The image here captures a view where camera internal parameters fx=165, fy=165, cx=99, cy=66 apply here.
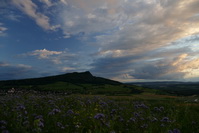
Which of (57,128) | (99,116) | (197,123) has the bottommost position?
(197,123)

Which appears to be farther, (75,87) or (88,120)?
(75,87)

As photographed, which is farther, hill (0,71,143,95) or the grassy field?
hill (0,71,143,95)

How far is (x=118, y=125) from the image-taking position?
21.3 ft

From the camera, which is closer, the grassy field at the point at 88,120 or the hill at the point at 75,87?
the grassy field at the point at 88,120

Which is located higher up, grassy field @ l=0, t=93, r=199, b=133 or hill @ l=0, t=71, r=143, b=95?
grassy field @ l=0, t=93, r=199, b=133

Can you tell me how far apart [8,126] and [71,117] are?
87.9 inches

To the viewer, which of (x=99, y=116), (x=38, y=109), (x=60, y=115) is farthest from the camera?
(x=38, y=109)

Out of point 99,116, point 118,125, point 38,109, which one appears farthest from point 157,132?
point 38,109

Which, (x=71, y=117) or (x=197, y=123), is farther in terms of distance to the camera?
(x=197, y=123)

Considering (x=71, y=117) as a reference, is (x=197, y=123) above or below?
below

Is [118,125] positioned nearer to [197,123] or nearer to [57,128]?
[57,128]

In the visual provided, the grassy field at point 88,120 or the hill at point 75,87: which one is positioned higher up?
the grassy field at point 88,120

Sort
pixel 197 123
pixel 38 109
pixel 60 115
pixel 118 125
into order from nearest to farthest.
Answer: pixel 118 125
pixel 60 115
pixel 197 123
pixel 38 109

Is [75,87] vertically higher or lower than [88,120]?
lower
